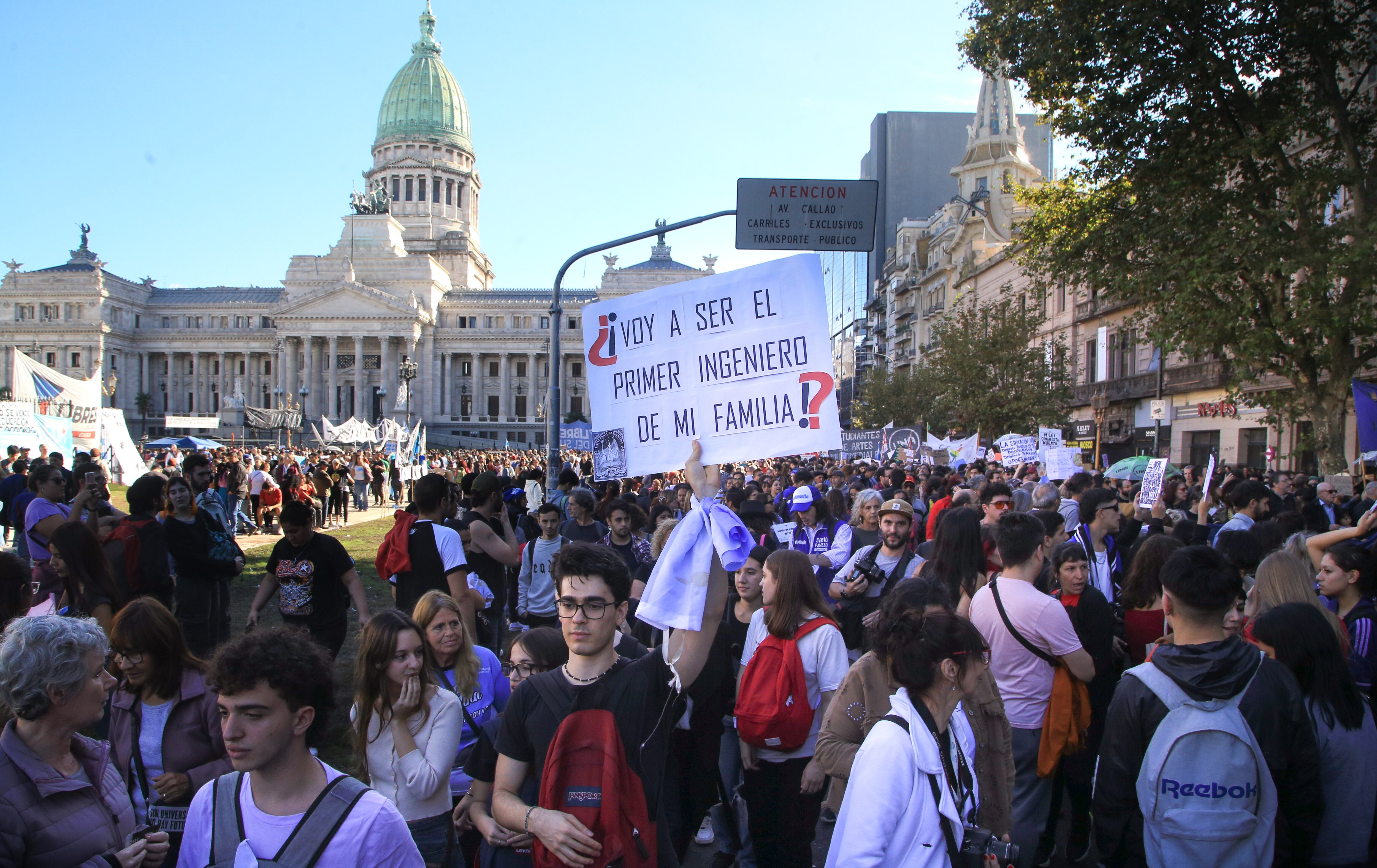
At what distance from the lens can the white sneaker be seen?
5.37 metres

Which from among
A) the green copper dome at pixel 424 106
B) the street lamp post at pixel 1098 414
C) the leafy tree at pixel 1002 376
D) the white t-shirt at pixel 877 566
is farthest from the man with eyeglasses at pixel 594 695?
the green copper dome at pixel 424 106

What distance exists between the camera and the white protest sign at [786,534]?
767cm

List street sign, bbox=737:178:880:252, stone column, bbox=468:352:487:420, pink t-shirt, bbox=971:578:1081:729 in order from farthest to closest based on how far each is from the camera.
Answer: stone column, bbox=468:352:487:420 → street sign, bbox=737:178:880:252 → pink t-shirt, bbox=971:578:1081:729

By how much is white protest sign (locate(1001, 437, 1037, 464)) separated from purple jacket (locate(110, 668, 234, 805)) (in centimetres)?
1553

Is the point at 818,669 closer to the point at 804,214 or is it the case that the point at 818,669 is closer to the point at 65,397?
the point at 804,214

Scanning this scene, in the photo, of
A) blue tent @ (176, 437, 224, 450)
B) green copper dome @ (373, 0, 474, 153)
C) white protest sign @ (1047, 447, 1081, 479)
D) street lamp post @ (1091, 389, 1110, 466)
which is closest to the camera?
white protest sign @ (1047, 447, 1081, 479)

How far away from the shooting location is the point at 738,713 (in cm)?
401

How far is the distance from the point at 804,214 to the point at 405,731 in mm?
7970

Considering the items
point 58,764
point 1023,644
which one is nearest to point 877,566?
point 1023,644

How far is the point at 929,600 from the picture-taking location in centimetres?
329

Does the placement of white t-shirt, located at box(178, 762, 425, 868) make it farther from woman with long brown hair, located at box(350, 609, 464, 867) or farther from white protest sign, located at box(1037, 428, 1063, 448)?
white protest sign, located at box(1037, 428, 1063, 448)

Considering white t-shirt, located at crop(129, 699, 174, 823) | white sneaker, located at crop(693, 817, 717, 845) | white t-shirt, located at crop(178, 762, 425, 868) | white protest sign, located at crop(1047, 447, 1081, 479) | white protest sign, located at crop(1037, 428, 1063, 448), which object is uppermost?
white protest sign, located at crop(1037, 428, 1063, 448)

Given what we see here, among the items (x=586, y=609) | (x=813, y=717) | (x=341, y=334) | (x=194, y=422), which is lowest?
(x=813, y=717)

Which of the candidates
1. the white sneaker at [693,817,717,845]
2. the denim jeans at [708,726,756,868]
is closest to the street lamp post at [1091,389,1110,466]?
the white sneaker at [693,817,717,845]
